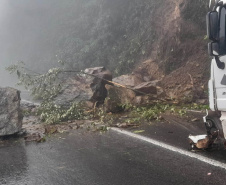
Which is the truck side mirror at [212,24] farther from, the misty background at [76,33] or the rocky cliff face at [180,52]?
the misty background at [76,33]

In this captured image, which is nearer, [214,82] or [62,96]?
[214,82]

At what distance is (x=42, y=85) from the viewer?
38.6ft

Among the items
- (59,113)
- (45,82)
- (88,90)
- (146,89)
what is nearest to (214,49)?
(146,89)

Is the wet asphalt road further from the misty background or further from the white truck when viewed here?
the misty background

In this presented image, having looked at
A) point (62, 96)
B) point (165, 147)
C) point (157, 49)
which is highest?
point (157, 49)

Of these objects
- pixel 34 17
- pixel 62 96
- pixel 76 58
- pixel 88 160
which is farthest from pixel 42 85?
pixel 34 17

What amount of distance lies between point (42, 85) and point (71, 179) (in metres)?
7.88

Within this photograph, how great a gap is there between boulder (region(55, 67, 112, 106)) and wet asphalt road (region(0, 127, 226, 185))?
4894 millimetres

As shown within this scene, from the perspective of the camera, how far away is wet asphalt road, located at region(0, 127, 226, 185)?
4.12m

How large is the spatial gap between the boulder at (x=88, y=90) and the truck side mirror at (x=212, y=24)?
24.3ft

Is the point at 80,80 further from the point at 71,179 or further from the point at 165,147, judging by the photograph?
the point at 71,179

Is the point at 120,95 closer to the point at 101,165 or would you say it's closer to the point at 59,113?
the point at 59,113

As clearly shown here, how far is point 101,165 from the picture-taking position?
488cm

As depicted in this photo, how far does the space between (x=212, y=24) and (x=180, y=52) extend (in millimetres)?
9542
